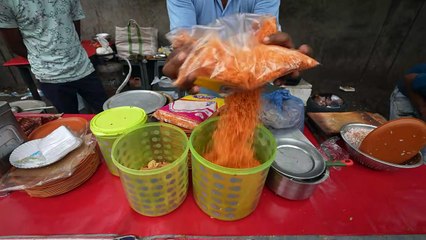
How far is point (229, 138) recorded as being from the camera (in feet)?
2.46

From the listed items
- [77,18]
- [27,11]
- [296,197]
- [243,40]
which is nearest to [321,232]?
[296,197]

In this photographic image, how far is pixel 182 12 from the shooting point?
1.18 metres

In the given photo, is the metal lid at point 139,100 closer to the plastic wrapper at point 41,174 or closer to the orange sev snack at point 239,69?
the plastic wrapper at point 41,174

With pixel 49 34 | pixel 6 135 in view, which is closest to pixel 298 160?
pixel 6 135

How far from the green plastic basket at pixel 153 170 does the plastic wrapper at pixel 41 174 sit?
0.21 meters

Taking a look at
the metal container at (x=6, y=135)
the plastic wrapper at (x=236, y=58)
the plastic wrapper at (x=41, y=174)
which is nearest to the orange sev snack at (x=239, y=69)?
the plastic wrapper at (x=236, y=58)

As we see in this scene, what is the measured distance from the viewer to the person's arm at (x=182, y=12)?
1179 millimetres

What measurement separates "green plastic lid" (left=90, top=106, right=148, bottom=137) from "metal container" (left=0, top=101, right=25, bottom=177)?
360mm

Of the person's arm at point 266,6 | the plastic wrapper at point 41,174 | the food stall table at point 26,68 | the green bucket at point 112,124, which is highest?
the person's arm at point 266,6

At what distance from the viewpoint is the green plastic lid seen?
80 cm

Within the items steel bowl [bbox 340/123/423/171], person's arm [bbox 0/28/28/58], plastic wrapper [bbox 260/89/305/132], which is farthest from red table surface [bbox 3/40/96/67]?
steel bowl [bbox 340/123/423/171]

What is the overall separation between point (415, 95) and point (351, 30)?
2.14 m

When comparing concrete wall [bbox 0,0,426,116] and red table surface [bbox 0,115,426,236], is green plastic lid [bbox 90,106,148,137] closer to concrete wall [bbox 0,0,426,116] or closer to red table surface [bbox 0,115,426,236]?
red table surface [bbox 0,115,426,236]

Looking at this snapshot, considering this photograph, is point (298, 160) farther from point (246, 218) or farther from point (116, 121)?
point (116, 121)
